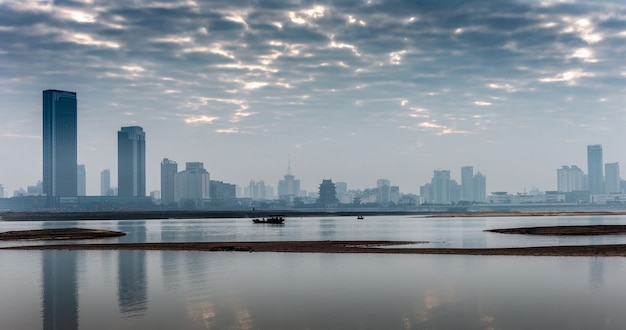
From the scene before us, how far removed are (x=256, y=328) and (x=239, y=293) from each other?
10.8 m

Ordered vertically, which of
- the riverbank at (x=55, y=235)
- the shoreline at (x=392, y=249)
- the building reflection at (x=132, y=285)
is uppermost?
the building reflection at (x=132, y=285)

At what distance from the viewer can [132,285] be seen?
4381 centimetres

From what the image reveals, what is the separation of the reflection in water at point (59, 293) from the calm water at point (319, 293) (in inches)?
3.6

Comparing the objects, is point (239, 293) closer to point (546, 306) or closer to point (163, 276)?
point (163, 276)

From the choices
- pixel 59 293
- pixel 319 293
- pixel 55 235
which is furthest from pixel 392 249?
pixel 55 235

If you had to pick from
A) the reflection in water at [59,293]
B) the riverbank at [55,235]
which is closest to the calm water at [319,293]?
the reflection in water at [59,293]

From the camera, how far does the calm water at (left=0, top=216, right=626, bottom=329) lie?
30312 mm

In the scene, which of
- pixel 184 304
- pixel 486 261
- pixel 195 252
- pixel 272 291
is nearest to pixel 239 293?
pixel 272 291

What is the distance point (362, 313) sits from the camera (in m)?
32.4

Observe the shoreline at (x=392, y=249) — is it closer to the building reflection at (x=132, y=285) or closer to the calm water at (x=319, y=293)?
the calm water at (x=319, y=293)

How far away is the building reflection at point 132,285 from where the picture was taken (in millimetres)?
34406

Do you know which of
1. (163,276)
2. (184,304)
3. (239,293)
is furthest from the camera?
(163,276)

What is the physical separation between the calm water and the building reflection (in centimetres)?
10

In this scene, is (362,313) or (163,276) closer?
(362,313)
